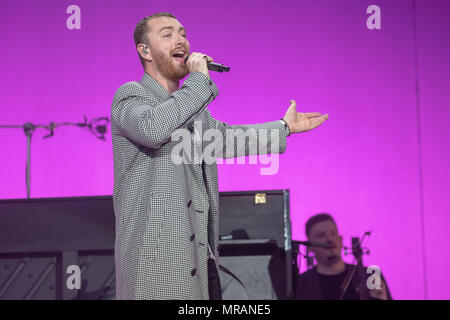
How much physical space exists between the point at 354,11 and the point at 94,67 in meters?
1.57

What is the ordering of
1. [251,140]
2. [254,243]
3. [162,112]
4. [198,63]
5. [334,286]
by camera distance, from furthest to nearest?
[334,286] → [254,243] → [251,140] → [198,63] → [162,112]

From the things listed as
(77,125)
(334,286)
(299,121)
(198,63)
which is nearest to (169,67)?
(198,63)

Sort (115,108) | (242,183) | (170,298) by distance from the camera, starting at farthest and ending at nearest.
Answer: (242,183)
(115,108)
(170,298)

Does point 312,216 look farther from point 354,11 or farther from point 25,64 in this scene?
point 25,64

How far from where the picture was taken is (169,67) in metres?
1.74

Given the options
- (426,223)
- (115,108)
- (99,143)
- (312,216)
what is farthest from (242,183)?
(115,108)

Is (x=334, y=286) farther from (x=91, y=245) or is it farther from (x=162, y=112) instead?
(x=162, y=112)

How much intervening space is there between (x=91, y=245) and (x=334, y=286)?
153 centimetres

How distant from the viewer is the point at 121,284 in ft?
4.99

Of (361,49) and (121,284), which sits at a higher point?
(361,49)

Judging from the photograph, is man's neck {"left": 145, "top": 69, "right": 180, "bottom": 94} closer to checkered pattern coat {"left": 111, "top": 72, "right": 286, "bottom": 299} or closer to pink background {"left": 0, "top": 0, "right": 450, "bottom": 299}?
checkered pattern coat {"left": 111, "top": 72, "right": 286, "bottom": 299}

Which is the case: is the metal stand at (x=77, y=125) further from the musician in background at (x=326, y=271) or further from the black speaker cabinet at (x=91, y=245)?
the musician in background at (x=326, y=271)

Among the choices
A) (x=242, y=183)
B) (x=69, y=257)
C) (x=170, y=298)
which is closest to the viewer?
(x=170, y=298)

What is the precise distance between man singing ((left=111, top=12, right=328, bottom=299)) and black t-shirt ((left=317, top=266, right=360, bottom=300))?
194 centimetres
